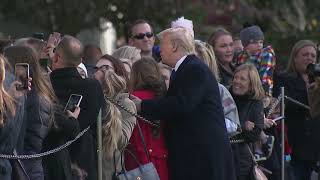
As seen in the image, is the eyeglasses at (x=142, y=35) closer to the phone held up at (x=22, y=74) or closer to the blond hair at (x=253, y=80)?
the blond hair at (x=253, y=80)

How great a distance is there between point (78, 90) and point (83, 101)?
0.44ft

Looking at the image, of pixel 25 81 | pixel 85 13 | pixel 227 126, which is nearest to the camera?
pixel 25 81

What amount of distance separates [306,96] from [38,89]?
15.8ft

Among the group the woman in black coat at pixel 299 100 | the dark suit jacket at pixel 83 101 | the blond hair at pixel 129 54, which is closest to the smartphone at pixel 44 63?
the dark suit jacket at pixel 83 101

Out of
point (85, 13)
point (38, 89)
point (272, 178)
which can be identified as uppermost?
point (85, 13)

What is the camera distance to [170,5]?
64.3 feet

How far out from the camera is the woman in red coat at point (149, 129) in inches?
375

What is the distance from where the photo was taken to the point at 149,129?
962 centimetres

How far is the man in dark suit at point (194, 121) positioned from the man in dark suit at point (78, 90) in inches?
21.5

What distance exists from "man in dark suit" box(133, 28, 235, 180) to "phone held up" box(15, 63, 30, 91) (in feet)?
4.50

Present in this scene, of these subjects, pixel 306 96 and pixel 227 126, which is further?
pixel 306 96

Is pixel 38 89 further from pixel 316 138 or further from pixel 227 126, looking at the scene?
pixel 316 138

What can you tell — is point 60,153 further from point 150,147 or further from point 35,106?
point 150,147

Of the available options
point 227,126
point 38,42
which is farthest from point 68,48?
point 227,126
